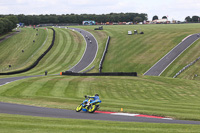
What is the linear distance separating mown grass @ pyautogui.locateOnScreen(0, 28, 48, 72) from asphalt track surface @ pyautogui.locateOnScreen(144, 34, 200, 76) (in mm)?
34720

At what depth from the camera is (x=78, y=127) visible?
659 inches

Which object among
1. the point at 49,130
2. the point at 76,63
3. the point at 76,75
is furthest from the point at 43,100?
the point at 76,63

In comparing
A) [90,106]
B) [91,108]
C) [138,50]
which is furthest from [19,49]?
[91,108]

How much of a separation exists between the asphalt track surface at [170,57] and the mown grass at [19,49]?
34.7m

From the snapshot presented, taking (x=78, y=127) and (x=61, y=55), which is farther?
(x=61, y=55)

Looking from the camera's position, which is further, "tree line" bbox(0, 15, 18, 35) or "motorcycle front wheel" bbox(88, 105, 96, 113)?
"tree line" bbox(0, 15, 18, 35)

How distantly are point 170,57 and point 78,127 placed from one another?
6120 centimetres

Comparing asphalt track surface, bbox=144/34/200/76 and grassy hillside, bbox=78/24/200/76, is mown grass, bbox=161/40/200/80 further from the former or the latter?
grassy hillside, bbox=78/24/200/76

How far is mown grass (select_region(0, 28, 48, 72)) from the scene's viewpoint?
281 feet

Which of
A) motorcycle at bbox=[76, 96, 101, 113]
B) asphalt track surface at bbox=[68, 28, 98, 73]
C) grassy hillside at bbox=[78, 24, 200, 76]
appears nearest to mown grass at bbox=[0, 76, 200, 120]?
motorcycle at bbox=[76, 96, 101, 113]

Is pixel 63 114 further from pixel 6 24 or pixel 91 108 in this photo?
pixel 6 24

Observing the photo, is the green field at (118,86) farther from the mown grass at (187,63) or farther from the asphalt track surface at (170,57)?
the asphalt track surface at (170,57)

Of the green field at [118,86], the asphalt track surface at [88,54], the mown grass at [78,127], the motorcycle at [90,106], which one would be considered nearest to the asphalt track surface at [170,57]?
the green field at [118,86]

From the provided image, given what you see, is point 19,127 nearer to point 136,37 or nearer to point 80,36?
point 136,37
